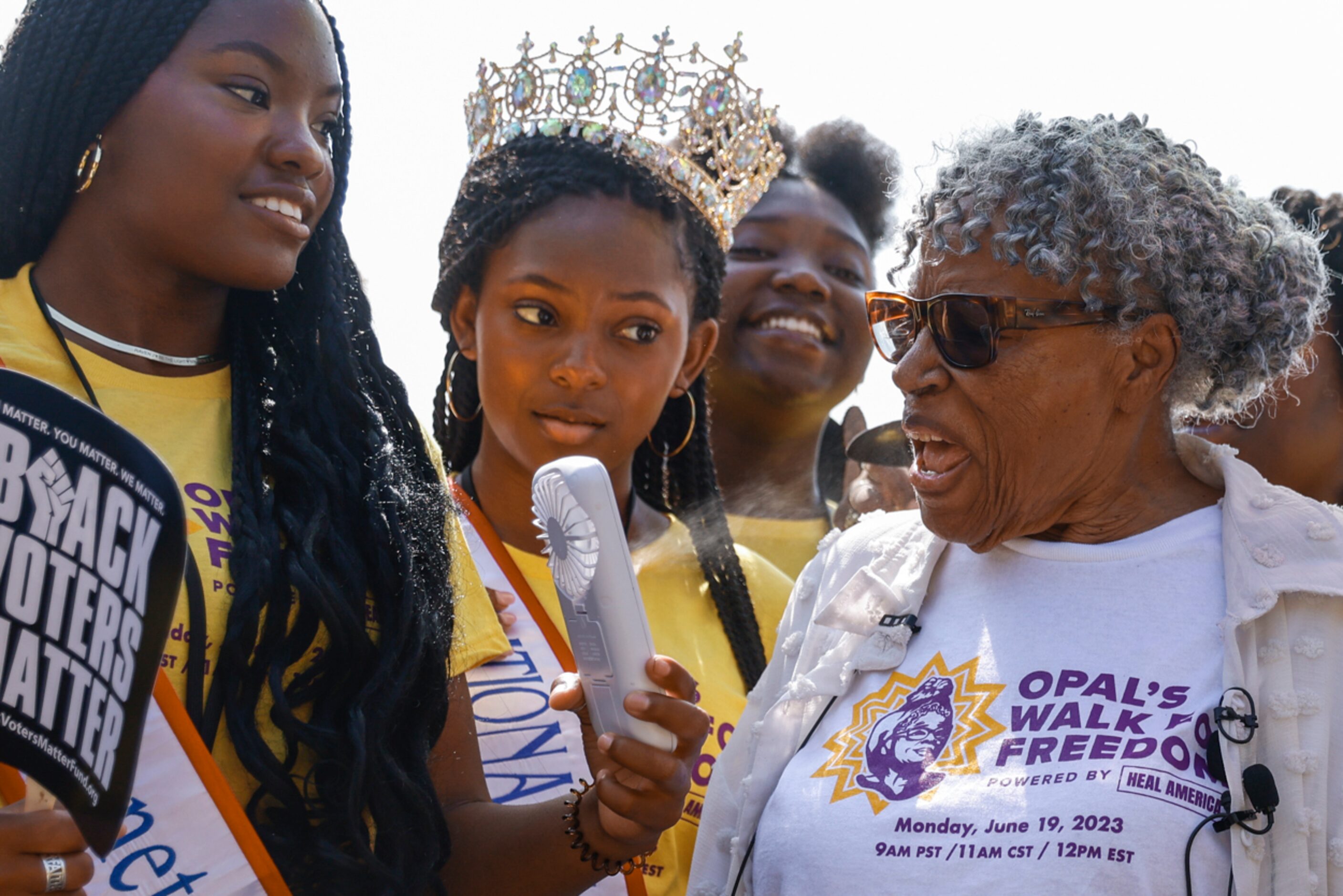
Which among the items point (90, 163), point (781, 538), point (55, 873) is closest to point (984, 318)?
point (90, 163)

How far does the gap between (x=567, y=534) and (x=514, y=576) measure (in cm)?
116

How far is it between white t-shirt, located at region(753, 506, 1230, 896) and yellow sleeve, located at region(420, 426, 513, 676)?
62 centimetres

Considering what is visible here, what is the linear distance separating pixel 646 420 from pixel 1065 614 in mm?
1225

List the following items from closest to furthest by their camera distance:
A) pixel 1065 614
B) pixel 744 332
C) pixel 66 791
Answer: pixel 66 791
pixel 1065 614
pixel 744 332

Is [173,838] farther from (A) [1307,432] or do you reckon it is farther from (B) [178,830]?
(A) [1307,432]

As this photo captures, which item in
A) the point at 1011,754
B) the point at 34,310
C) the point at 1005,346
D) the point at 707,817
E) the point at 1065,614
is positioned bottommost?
the point at 707,817

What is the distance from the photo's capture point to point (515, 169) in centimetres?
346

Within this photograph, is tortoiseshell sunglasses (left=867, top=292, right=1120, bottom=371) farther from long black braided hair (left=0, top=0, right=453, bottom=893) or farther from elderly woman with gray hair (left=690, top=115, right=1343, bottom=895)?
long black braided hair (left=0, top=0, right=453, bottom=893)

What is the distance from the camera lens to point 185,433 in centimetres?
220

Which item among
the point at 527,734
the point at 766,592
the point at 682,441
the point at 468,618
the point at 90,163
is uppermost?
the point at 90,163

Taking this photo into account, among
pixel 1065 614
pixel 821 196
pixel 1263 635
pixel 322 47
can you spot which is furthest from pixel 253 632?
pixel 821 196

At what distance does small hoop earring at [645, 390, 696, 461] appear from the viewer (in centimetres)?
384

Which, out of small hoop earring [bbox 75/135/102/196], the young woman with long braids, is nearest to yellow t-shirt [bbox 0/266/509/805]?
the young woman with long braids

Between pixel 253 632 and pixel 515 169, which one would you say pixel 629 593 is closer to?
pixel 253 632
